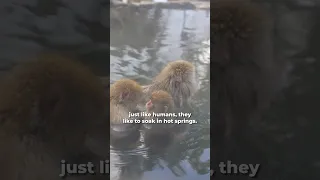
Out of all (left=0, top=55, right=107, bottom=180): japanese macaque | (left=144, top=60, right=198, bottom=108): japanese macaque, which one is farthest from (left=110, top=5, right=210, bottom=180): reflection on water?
(left=0, top=55, right=107, bottom=180): japanese macaque

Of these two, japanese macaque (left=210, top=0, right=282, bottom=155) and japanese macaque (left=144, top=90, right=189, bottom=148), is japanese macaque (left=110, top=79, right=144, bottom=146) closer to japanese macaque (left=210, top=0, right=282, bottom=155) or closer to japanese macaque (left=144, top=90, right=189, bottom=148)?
japanese macaque (left=144, top=90, right=189, bottom=148)

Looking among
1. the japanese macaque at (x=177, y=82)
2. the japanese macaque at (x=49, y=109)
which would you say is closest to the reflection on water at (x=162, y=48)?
the japanese macaque at (x=177, y=82)

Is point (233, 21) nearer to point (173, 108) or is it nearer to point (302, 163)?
point (173, 108)

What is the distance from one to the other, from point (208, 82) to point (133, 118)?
0.47 m

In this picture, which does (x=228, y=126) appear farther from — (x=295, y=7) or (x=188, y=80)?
(x=295, y=7)

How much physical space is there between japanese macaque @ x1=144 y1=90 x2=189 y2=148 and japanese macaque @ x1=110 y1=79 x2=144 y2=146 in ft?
0.19

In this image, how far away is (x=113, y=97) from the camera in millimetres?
2217

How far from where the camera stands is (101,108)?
7.25 feet

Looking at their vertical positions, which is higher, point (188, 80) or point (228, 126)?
point (188, 80)

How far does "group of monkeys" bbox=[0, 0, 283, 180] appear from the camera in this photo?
7.23ft

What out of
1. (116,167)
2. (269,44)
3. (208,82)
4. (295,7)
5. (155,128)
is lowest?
(116,167)

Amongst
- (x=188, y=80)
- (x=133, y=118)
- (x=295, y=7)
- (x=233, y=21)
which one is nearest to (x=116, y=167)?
(x=133, y=118)

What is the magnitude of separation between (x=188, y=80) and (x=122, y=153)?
0.56m

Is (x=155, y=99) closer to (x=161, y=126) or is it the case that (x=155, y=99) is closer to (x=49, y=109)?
(x=161, y=126)
